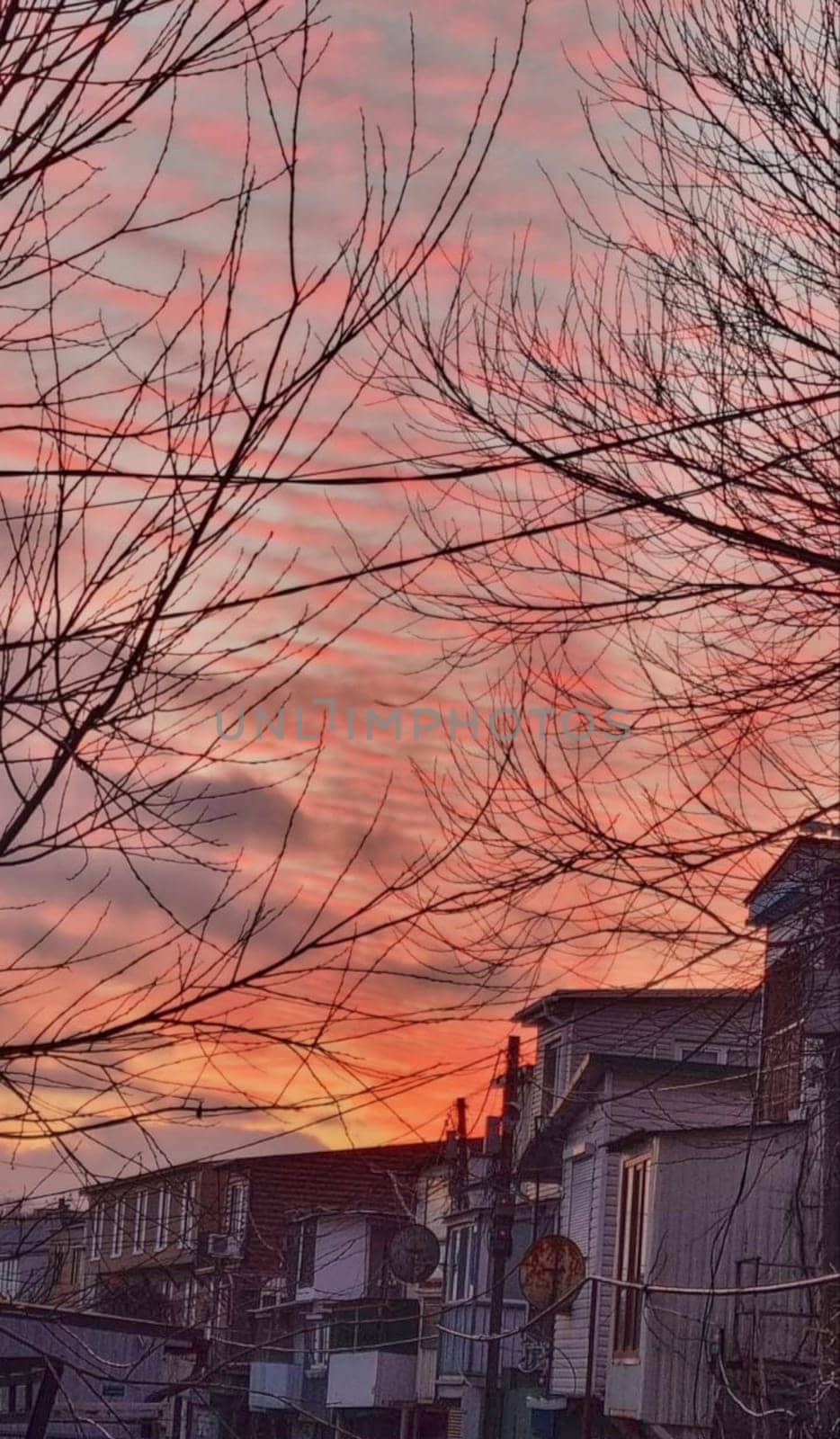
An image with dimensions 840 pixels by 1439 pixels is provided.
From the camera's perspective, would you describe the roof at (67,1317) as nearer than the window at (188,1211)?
No

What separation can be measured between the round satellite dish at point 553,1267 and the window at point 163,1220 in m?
17.9

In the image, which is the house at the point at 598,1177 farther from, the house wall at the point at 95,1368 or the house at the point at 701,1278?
the house wall at the point at 95,1368

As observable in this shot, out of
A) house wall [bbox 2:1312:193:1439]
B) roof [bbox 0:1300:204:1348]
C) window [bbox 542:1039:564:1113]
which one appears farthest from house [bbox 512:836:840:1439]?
roof [bbox 0:1300:204:1348]

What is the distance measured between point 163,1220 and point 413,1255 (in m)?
30.3

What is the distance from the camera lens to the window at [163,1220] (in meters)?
5.53

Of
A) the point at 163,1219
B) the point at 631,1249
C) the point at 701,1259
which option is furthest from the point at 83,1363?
the point at 631,1249

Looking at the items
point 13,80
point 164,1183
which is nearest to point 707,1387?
point 164,1183

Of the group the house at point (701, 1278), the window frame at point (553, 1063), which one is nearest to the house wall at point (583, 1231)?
the window frame at point (553, 1063)

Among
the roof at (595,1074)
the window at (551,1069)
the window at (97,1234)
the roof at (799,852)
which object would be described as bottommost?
the window at (97,1234)

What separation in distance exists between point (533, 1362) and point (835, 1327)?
591 inches

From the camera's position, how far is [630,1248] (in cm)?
2605

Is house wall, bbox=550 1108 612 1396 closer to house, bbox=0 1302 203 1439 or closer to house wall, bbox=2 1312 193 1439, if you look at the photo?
house wall, bbox=2 1312 193 1439

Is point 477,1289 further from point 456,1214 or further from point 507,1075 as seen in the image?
point 507,1075

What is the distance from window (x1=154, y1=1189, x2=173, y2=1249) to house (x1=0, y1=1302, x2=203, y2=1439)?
1.45 ft
